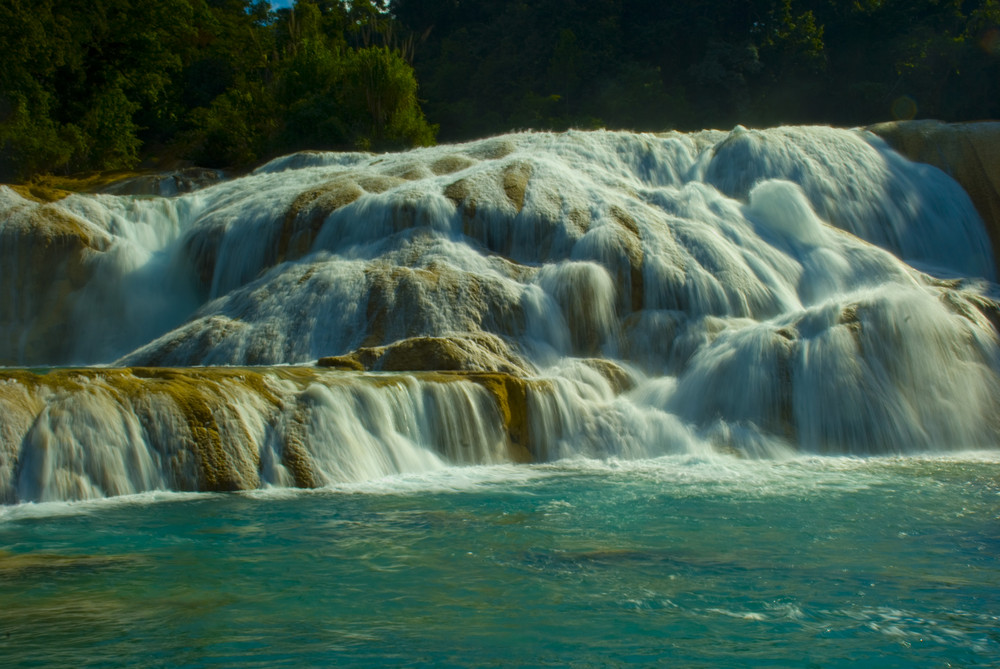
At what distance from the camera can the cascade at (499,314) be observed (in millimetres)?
9453

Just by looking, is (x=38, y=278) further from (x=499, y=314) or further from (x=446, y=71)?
(x=446, y=71)

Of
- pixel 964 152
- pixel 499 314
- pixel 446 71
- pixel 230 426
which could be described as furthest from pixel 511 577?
pixel 446 71

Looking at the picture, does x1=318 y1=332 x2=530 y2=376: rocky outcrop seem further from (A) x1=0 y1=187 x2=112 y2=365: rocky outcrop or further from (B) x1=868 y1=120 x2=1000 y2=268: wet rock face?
(B) x1=868 y1=120 x2=1000 y2=268: wet rock face

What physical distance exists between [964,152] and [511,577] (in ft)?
62.2

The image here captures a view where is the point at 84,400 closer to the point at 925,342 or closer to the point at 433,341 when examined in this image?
the point at 433,341

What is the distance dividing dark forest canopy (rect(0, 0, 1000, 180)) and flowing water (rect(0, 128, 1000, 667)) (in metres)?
9.48

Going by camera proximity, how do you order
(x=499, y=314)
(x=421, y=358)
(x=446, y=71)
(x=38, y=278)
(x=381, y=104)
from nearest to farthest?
1. (x=421, y=358)
2. (x=499, y=314)
3. (x=38, y=278)
4. (x=381, y=104)
5. (x=446, y=71)

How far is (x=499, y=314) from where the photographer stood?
14516 millimetres

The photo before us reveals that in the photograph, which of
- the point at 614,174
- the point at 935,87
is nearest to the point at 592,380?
the point at 614,174

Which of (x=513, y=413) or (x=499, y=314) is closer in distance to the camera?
(x=513, y=413)

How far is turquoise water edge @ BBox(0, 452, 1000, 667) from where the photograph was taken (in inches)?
196

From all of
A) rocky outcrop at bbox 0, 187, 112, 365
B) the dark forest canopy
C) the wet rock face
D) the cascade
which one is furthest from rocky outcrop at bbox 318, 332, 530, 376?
the dark forest canopy

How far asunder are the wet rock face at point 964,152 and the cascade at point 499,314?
391 mm

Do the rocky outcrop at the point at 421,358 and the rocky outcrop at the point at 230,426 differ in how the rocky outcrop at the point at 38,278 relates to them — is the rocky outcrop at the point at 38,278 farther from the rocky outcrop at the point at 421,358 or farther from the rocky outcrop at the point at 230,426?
the rocky outcrop at the point at 230,426
